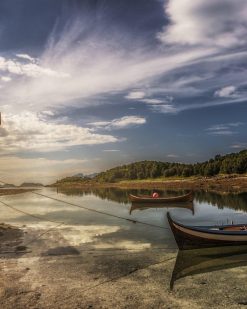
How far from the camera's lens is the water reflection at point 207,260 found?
66.8 feet

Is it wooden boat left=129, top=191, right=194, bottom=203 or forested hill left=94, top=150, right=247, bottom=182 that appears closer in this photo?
wooden boat left=129, top=191, right=194, bottom=203

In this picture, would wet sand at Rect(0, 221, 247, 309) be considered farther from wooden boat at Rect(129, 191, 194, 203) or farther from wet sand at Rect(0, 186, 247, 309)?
wooden boat at Rect(129, 191, 194, 203)

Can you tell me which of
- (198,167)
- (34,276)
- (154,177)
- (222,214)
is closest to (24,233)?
(34,276)

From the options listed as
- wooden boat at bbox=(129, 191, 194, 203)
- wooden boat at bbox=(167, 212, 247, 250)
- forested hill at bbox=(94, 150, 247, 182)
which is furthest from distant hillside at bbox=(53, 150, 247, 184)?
wooden boat at bbox=(167, 212, 247, 250)

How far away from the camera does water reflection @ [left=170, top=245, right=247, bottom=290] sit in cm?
2037

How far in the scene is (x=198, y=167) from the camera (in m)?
138

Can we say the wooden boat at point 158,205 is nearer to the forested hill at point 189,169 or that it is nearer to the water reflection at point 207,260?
the water reflection at point 207,260

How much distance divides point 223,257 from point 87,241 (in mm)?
10347

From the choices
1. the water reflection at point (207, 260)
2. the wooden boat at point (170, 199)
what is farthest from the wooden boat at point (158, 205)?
the water reflection at point (207, 260)

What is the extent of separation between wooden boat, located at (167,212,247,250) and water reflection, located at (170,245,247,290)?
1.09ft

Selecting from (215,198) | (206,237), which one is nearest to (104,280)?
(206,237)

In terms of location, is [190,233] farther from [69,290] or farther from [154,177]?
[154,177]

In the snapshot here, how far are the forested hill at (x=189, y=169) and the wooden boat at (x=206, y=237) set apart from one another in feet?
323

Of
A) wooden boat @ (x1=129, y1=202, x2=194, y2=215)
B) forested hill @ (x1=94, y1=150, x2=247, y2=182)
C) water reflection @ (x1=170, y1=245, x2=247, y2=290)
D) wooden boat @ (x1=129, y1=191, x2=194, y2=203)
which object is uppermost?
forested hill @ (x1=94, y1=150, x2=247, y2=182)
